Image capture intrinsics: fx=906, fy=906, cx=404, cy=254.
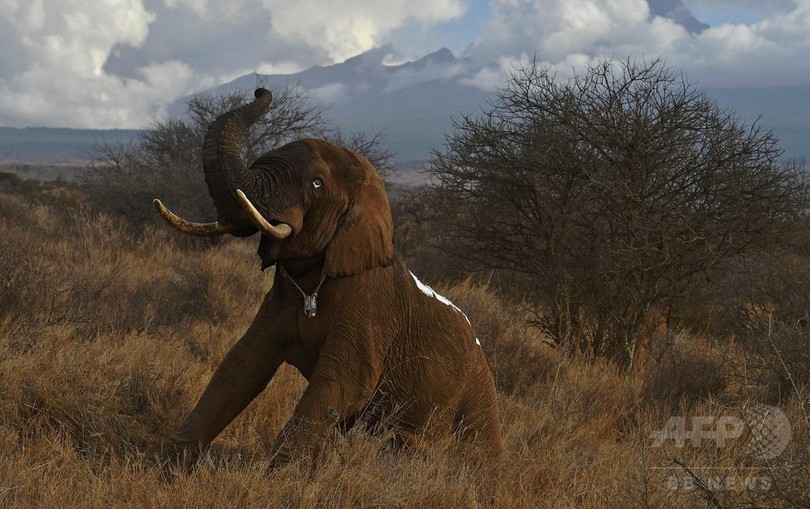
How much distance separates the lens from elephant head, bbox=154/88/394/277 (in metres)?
A: 4.08

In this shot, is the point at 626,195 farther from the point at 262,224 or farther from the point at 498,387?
the point at 262,224

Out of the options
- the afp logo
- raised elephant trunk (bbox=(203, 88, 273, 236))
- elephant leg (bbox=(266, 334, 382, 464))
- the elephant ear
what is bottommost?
the afp logo

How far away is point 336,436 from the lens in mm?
4297

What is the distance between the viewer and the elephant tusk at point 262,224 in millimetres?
3938

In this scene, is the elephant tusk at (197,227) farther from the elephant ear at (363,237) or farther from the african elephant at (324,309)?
the elephant ear at (363,237)

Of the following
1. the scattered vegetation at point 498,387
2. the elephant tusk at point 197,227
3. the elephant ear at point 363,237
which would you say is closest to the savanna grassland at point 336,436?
the scattered vegetation at point 498,387

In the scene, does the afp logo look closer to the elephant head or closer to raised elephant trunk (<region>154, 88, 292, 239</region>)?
the elephant head

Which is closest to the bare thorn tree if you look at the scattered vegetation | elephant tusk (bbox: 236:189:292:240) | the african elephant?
the scattered vegetation

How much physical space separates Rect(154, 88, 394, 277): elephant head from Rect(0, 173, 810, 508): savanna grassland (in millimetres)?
903

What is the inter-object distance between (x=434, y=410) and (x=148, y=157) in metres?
23.4

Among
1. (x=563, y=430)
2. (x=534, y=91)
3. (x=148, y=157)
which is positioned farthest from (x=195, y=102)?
(x=563, y=430)

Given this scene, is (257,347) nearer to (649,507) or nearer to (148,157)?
(649,507)

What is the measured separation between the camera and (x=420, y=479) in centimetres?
401

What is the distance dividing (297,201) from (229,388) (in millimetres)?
1009
